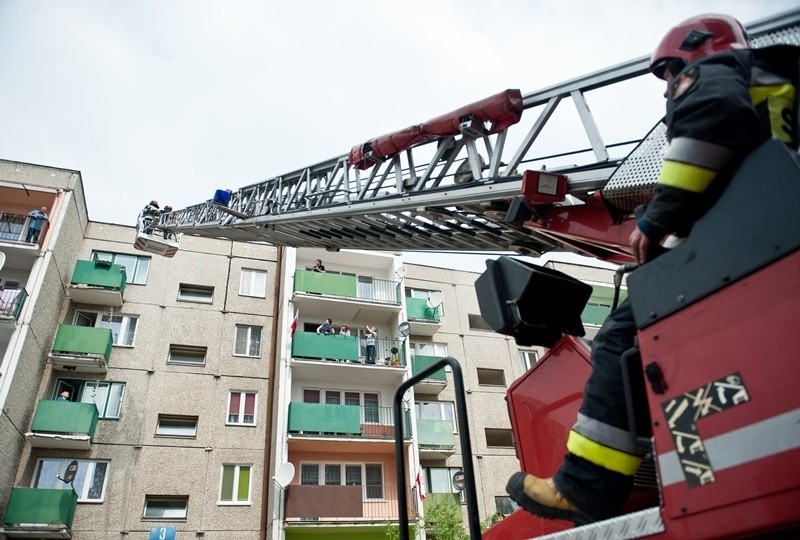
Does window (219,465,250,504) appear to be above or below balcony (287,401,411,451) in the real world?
below

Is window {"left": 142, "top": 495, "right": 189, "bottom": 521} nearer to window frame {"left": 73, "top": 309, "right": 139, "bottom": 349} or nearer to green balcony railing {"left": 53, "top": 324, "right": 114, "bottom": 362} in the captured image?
green balcony railing {"left": 53, "top": 324, "right": 114, "bottom": 362}

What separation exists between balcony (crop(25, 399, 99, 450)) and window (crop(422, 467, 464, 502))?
11.0 m

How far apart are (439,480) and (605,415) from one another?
20.5m

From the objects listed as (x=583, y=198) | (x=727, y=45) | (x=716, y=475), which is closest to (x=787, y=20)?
(x=727, y=45)

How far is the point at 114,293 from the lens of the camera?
20562 millimetres

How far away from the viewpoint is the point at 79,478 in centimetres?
1777

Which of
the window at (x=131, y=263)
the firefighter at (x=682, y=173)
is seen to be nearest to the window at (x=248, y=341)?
the window at (x=131, y=263)

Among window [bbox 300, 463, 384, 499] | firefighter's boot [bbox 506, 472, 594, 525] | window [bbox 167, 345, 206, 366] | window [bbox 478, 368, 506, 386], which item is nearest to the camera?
firefighter's boot [bbox 506, 472, 594, 525]

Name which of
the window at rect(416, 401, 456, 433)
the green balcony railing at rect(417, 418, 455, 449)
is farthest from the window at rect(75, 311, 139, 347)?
the window at rect(416, 401, 456, 433)

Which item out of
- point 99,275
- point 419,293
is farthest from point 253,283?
point 419,293

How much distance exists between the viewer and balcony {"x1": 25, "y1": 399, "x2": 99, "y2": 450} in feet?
57.2

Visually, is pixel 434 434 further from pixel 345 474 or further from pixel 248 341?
pixel 248 341

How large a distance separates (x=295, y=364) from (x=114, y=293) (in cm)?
666

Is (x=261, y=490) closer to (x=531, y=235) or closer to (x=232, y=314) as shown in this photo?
(x=232, y=314)
